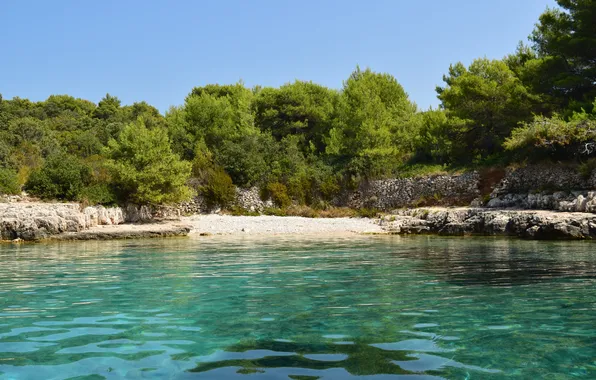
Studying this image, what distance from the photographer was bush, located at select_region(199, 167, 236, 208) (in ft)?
106

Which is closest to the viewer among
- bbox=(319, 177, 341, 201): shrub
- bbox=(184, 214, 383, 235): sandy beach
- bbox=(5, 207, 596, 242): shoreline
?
bbox=(5, 207, 596, 242): shoreline

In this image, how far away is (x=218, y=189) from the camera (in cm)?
3212

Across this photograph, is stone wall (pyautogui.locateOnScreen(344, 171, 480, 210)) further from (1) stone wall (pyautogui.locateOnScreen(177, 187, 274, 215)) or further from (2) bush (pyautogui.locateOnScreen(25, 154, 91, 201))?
(2) bush (pyautogui.locateOnScreen(25, 154, 91, 201))

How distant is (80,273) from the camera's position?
9773mm

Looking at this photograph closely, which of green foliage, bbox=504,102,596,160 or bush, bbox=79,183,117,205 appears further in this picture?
bush, bbox=79,183,117,205

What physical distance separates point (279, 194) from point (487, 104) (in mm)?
14285

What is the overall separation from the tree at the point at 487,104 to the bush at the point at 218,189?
15.2 m

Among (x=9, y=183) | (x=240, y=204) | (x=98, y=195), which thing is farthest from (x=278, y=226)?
(x=9, y=183)

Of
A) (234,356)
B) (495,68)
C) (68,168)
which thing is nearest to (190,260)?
(234,356)

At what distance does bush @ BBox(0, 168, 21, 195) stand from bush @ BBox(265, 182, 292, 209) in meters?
14.9

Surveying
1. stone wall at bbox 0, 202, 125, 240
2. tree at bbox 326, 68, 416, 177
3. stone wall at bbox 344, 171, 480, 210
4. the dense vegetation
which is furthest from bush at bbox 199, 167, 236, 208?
stone wall at bbox 0, 202, 125, 240

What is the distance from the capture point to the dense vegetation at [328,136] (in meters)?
25.3

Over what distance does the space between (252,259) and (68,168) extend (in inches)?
709

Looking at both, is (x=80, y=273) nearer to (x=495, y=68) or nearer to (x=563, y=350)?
(x=563, y=350)
